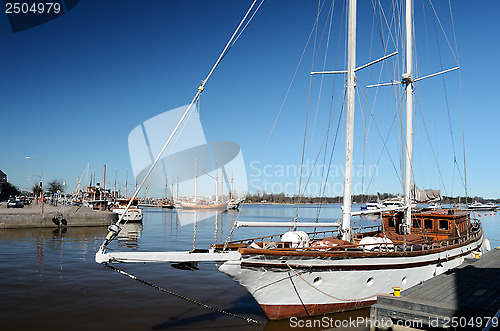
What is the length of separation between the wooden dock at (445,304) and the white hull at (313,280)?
60.0 inches

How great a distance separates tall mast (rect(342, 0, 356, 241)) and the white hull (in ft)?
7.44

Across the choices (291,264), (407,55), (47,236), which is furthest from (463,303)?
(47,236)

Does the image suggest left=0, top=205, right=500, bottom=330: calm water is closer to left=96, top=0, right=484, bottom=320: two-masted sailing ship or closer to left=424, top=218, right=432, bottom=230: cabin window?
left=96, top=0, right=484, bottom=320: two-masted sailing ship

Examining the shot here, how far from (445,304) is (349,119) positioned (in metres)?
8.15

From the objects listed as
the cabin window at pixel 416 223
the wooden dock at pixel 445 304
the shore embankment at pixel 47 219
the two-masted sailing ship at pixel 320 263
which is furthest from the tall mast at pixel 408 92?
the shore embankment at pixel 47 219

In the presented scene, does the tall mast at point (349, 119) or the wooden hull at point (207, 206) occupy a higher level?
the tall mast at point (349, 119)

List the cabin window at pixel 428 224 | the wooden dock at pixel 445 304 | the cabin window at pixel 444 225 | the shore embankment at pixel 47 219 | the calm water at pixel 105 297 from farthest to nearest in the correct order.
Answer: the shore embankment at pixel 47 219
the cabin window at pixel 428 224
the cabin window at pixel 444 225
the calm water at pixel 105 297
the wooden dock at pixel 445 304

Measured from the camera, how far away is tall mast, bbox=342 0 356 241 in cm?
1500

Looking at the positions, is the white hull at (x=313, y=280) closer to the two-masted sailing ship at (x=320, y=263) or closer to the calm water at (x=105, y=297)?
the two-masted sailing ship at (x=320, y=263)

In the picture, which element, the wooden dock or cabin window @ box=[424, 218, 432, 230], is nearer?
the wooden dock

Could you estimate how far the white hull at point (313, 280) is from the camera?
36.5ft

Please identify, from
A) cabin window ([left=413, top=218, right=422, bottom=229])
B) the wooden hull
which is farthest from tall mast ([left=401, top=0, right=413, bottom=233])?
the wooden hull

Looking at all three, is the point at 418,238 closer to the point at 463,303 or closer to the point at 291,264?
the point at 463,303

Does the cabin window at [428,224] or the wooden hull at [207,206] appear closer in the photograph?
the cabin window at [428,224]
